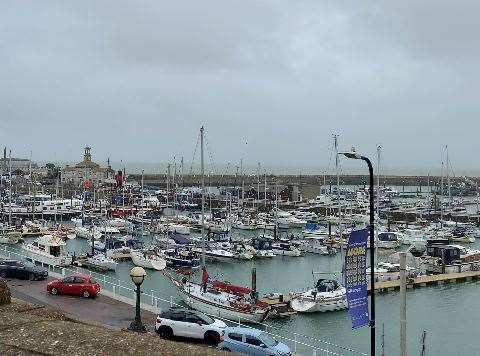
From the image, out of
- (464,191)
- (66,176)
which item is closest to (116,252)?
(66,176)

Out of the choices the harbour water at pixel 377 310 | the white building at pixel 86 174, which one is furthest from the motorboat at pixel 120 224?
the white building at pixel 86 174

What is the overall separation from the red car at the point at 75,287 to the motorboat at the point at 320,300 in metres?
12.8

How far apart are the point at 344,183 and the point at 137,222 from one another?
130 meters

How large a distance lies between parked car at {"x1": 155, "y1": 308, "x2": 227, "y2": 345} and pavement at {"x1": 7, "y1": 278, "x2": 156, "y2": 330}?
4.37 feet

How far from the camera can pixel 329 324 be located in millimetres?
32156

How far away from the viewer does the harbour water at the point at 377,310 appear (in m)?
28.9

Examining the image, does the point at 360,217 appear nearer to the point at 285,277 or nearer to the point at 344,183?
the point at 285,277

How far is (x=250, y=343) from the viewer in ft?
58.6

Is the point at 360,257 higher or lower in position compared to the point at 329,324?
higher

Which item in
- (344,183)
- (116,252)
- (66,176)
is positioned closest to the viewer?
(116,252)

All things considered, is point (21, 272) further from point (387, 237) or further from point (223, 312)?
point (387, 237)

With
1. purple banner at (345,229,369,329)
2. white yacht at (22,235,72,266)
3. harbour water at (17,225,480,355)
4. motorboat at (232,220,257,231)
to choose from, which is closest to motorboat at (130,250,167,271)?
harbour water at (17,225,480,355)

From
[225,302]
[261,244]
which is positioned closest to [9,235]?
[261,244]

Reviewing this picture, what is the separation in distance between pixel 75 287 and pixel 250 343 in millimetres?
9094
